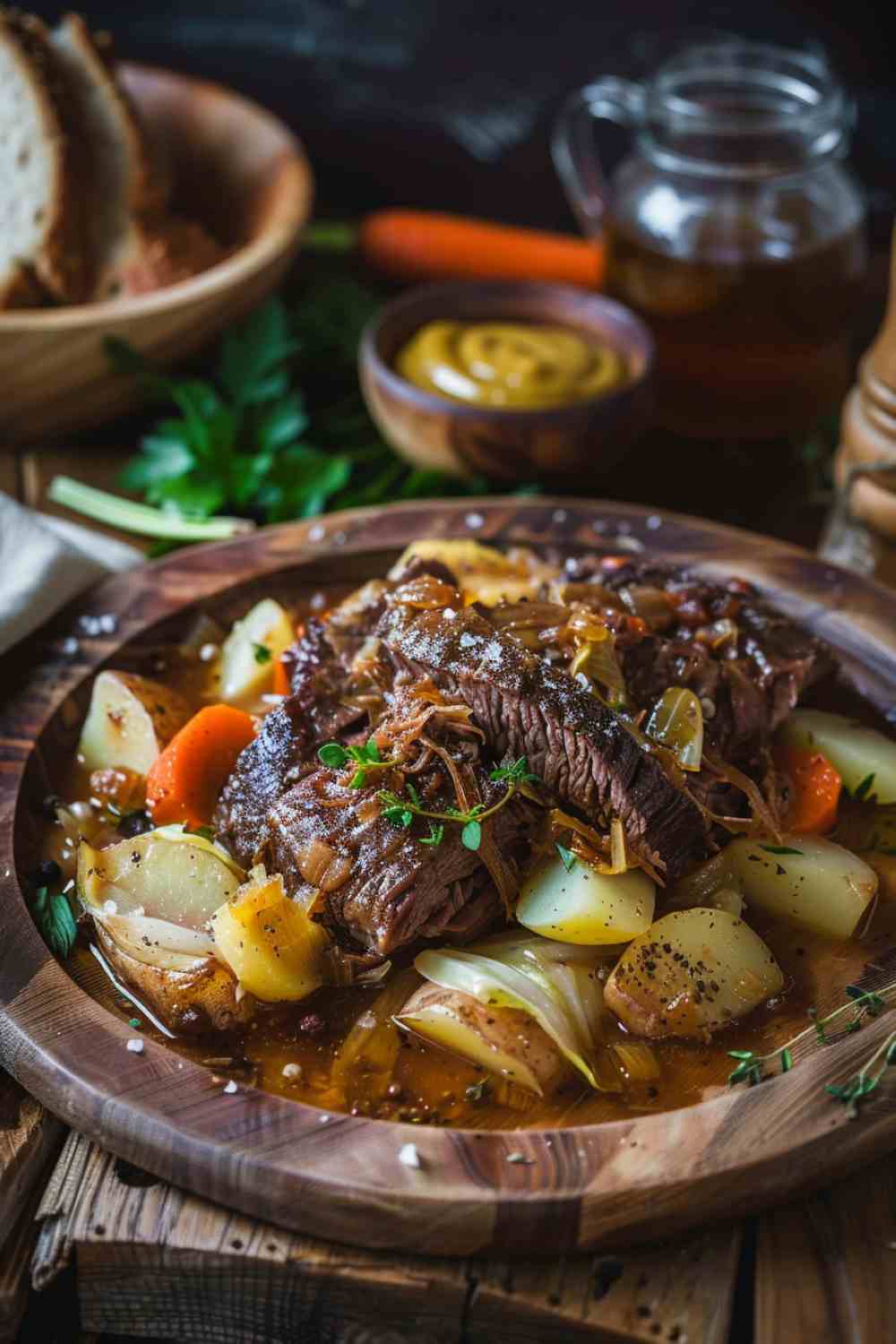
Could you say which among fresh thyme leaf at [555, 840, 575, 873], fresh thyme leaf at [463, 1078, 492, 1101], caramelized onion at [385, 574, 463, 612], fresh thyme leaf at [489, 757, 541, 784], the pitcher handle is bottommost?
fresh thyme leaf at [463, 1078, 492, 1101]

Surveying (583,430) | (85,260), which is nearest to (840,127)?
(583,430)

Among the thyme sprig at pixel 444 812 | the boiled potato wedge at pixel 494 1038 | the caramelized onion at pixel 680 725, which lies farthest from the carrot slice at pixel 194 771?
the caramelized onion at pixel 680 725

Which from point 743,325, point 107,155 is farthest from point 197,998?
point 107,155

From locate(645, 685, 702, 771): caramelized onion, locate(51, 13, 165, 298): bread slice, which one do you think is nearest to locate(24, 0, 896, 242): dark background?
locate(51, 13, 165, 298): bread slice

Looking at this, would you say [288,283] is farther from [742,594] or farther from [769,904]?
[769,904]

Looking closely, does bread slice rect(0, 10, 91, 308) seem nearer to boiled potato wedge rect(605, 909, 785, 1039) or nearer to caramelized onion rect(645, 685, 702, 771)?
caramelized onion rect(645, 685, 702, 771)

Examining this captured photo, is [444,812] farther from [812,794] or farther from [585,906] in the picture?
[812,794]
